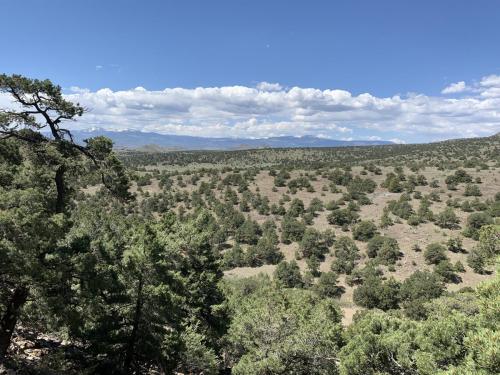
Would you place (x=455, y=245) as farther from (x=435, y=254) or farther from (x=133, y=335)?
(x=133, y=335)

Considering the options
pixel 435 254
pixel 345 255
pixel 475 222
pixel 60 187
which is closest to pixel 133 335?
pixel 60 187

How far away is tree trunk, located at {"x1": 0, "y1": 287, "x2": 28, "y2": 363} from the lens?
475 inches

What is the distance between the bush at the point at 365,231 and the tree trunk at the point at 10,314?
46.4 metres

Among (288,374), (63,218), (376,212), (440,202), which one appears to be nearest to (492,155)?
(440,202)

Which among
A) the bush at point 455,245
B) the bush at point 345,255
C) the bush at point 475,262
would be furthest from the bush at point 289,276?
the bush at point 455,245

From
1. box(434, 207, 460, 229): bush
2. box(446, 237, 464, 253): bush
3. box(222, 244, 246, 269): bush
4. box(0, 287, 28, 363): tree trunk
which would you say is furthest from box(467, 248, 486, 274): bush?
box(0, 287, 28, 363): tree trunk

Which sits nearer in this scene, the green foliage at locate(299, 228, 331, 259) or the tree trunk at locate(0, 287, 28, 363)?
the tree trunk at locate(0, 287, 28, 363)

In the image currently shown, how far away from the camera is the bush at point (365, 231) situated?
53188mm

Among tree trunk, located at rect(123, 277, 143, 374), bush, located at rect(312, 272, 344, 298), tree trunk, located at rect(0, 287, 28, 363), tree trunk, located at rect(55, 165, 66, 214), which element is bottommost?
bush, located at rect(312, 272, 344, 298)

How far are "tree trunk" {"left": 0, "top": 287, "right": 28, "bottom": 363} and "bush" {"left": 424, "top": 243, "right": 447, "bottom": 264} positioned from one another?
4315cm

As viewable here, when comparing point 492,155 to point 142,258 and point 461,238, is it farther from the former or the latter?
point 142,258

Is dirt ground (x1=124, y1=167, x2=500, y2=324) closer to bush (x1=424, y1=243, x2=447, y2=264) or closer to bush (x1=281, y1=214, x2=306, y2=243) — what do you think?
bush (x1=424, y1=243, x2=447, y2=264)

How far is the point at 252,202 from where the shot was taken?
67812mm

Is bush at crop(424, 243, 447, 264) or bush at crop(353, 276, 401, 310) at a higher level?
bush at crop(424, 243, 447, 264)
